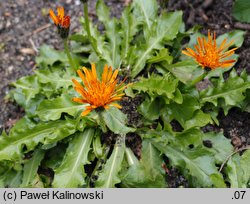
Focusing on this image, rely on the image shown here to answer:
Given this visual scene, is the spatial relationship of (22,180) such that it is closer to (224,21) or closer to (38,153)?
(38,153)

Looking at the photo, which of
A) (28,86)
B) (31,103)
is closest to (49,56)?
(28,86)

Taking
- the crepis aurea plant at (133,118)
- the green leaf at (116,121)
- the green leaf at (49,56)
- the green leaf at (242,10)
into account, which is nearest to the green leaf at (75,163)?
the crepis aurea plant at (133,118)

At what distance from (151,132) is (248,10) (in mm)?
1527

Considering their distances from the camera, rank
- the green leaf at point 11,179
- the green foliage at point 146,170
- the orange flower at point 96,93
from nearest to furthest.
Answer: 1. the orange flower at point 96,93
2. the green foliage at point 146,170
3. the green leaf at point 11,179

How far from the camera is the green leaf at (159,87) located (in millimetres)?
3709

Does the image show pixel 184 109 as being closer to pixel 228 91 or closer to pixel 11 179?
pixel 228 91

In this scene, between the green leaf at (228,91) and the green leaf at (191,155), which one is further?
the green leaf at (228,91)

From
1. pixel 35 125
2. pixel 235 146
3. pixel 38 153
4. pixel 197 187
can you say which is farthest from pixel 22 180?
pixel 235 146

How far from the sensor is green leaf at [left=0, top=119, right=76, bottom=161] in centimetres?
381

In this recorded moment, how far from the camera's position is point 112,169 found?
149 inches

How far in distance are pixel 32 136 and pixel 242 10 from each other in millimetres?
2355

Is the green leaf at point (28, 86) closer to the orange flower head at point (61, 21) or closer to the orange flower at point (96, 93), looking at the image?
the orange flower head at point (61, 21)

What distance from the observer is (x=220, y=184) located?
3.48m

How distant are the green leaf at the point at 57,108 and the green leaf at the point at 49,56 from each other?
2.53 ft
